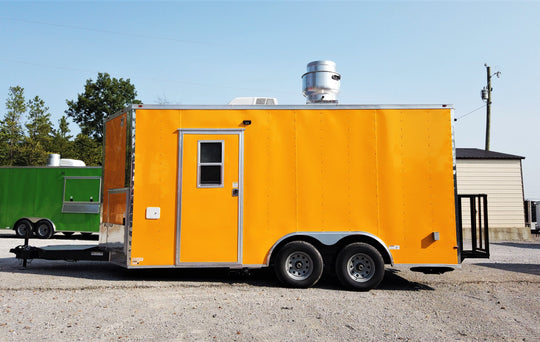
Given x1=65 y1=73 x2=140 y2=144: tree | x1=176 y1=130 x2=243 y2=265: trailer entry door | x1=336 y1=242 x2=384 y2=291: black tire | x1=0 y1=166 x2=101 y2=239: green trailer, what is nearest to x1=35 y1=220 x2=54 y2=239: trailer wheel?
x1=0 y1=166 x2=101 y2=239: green trailer

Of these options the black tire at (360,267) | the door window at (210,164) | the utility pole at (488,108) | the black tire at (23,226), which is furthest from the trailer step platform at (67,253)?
the utility pole at (488,108)

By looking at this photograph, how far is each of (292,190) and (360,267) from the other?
5.92 ft

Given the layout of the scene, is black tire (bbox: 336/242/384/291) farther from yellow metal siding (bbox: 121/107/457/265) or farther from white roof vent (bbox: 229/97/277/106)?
white roof vent (bbox: 229/97/277/106)

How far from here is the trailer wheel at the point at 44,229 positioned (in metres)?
13.7

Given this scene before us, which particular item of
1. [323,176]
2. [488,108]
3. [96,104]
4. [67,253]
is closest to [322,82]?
[323,176]

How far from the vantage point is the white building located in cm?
1638

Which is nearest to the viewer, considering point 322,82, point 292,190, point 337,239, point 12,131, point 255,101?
point 337,239

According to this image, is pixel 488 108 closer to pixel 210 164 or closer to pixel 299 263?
A: pixel 299 263

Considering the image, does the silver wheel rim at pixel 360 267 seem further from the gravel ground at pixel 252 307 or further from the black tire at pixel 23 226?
the black tire at pixel 23 226

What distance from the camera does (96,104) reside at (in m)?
44.5

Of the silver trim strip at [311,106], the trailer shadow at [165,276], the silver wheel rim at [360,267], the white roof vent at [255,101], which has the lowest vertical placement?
the trailer shadow at [165,276]

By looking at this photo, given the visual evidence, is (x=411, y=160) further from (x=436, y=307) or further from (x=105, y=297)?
(x=105, y=297)

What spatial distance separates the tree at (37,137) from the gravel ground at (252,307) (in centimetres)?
2502

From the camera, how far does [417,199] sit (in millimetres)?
6184
